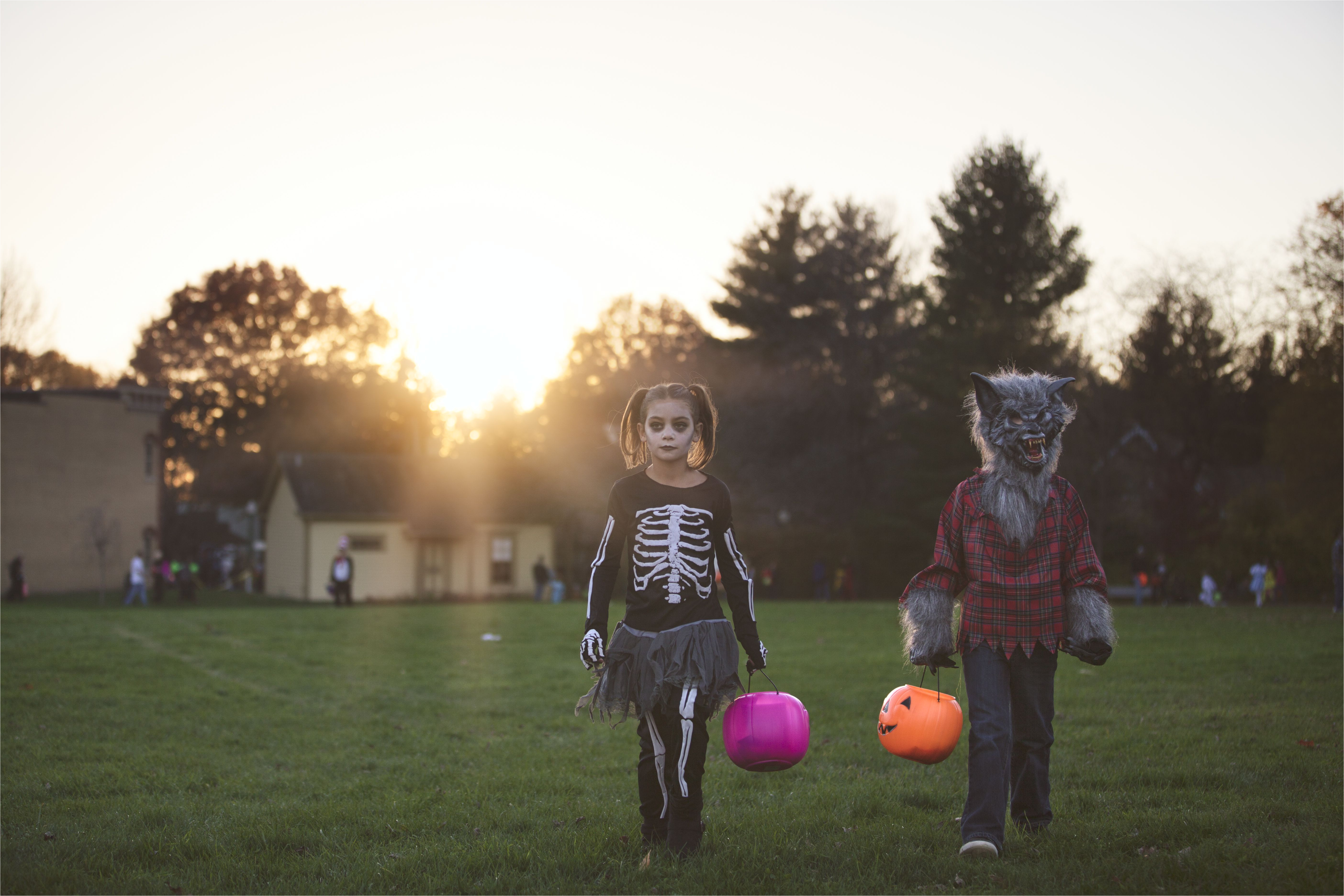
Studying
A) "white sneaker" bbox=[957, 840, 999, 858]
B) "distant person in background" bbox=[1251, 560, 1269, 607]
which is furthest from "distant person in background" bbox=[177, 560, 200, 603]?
"white sneaker" bbox=[957, 840, 999, 858]

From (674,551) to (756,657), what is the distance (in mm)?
Answer: 617

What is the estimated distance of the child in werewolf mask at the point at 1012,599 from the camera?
15.8ft

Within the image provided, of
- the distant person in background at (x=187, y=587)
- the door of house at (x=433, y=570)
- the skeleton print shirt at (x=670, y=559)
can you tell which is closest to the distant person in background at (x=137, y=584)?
the distant person in background at (x=187, y=587)

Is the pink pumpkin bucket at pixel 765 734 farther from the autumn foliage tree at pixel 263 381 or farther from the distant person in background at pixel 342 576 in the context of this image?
the autumn foliage tree at pixel 263 381

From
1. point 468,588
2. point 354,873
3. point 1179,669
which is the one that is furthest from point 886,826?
point 468,588

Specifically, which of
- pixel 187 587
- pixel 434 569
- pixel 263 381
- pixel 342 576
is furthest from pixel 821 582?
pixel 263 381

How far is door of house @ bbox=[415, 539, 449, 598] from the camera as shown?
129 ft

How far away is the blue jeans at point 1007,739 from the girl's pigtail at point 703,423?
5.16 feet

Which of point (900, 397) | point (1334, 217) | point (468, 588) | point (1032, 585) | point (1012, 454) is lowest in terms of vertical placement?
point (468, 588)

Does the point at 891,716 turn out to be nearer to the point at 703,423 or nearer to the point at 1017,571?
the point at 1017,571

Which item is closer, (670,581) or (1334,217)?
(670,581)

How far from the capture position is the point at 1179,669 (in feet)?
39.3

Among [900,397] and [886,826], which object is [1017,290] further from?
[886,826]

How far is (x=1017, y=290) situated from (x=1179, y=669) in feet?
95.7
